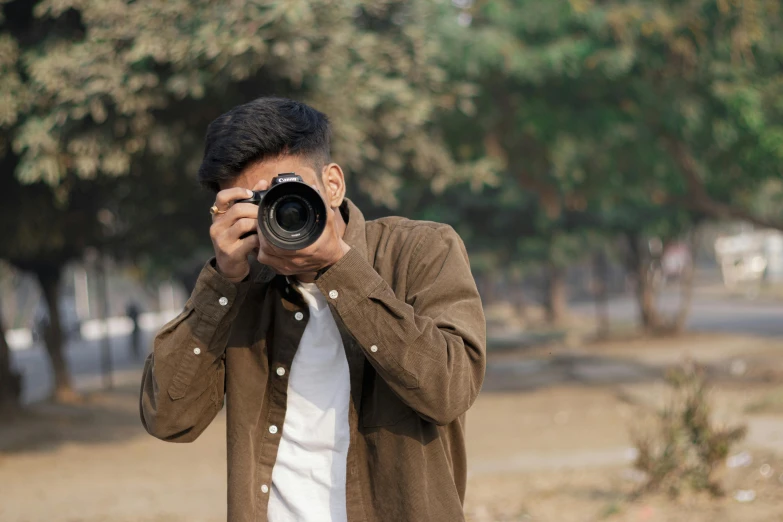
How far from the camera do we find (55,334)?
14.8 meters

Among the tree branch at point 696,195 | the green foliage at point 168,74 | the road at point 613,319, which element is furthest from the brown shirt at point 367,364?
the road at point 613,319

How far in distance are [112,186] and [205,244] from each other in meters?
3.08

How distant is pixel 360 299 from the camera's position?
5.98 ft

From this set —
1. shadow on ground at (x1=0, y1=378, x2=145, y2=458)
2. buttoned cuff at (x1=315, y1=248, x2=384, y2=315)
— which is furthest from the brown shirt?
shadow on ground at (x1=0, y1=378, x2=145, y2=458)

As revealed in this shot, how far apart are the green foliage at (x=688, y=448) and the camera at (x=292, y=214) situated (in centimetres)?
495

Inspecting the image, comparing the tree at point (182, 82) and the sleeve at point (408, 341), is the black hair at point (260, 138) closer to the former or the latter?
the sleeve at point (408, 341)

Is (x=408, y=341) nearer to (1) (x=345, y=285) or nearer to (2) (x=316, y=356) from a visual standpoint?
(1) (x=345, y=285)

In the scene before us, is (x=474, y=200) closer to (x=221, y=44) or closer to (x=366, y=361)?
(x=221, y=44)

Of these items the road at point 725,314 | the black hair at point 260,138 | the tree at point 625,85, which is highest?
the black hair at point 260,138

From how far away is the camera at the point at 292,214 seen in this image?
1.74m

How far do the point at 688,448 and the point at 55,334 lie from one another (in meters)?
11.0

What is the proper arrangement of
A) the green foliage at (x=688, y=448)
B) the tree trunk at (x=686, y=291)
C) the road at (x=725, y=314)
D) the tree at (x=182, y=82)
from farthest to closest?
1. the road at (x=725, y=314)
2. the tree trunk at (x=686, y=291)
3. the tree at (x=182, y=82)
4. the green foliage at (x=688, y=448)

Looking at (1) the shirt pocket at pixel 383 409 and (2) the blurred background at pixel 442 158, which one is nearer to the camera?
(1) the shirt pocket at pixel 383 409

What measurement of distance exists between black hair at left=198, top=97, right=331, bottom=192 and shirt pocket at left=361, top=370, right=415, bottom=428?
0.47m
